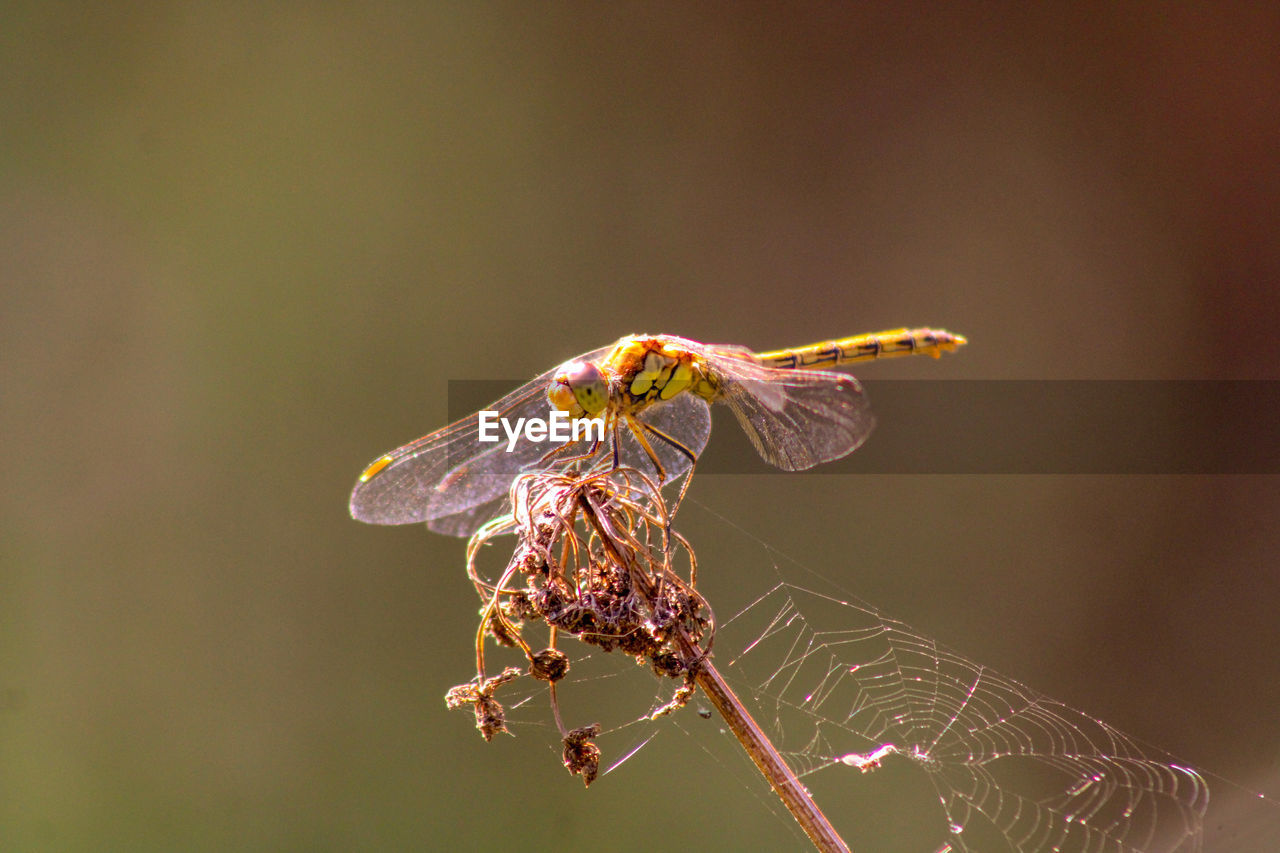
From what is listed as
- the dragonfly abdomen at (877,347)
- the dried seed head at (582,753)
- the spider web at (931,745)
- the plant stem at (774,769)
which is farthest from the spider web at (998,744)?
the dragonfly abdomen at (877,347)

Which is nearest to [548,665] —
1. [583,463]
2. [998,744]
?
[583,463]

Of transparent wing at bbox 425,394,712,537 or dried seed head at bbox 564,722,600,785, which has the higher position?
A: transparent wing at bbox 425,394,712,537

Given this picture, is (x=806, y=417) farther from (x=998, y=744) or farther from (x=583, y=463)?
(x=998, y=744)

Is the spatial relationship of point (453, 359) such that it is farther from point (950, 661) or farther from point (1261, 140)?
point (1261, 140)

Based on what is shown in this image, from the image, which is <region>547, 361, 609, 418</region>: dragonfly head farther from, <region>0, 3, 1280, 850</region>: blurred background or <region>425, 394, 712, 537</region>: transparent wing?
<region>0, 3, 1280, 850</region>: blurred background

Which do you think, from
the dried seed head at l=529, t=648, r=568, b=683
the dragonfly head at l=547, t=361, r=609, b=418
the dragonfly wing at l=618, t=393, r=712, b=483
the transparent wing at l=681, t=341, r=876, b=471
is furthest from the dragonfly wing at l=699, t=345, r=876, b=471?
the dried seed head at l=529, t=648, r=568, b=683

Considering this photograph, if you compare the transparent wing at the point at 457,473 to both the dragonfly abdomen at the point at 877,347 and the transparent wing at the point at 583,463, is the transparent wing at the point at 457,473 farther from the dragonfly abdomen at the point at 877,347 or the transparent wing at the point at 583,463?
the dragonfly abdomen at the point at 877,347
